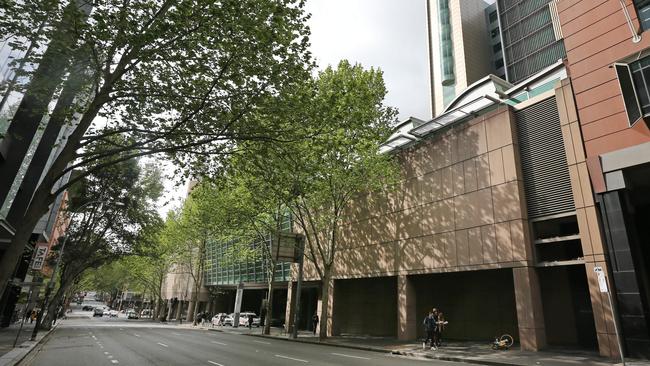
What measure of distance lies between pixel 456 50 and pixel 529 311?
Result: 188 ft

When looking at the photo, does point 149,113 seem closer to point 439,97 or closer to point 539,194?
point 539,194

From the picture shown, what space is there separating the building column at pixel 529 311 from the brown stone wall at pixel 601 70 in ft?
20.0

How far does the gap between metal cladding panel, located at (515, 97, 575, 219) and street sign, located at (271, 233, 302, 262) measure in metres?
15.6

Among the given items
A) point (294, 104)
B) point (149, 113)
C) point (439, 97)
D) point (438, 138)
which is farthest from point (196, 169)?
point (439, 97)

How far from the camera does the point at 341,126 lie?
13508mm

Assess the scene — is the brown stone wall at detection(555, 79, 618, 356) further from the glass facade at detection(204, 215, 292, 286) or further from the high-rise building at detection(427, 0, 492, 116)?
the high-rise building at detection(427, 0, 492, 116)

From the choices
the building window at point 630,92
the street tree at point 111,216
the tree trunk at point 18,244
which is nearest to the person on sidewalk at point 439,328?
the building window at point 630,92

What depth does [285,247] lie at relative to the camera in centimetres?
2634

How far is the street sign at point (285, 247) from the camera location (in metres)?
26.1

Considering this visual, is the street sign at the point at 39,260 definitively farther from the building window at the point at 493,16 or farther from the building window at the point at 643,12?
the building window at the point at 493,16

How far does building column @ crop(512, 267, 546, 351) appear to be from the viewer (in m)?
15.9

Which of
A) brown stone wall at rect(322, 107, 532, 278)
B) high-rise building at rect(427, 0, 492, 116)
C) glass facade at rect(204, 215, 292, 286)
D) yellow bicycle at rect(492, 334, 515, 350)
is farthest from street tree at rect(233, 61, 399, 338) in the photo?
high-rise building at rect(427, 0, 492, 116)

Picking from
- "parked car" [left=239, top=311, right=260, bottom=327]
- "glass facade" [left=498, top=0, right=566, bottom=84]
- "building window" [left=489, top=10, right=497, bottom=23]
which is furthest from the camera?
"building window" [left=489, top=10, right=497, bottom=23]

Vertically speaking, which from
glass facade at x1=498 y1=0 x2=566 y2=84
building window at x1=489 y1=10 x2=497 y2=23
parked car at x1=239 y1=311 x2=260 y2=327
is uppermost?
building window at x1=489 y1=10 x2=497 y2=23
